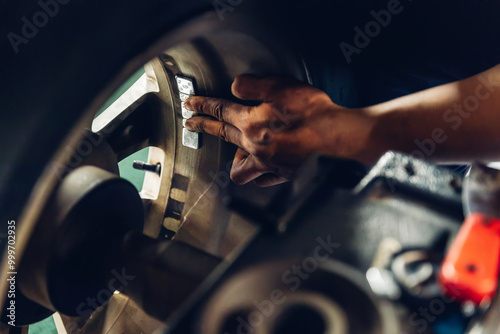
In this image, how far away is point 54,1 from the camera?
1.39 ft

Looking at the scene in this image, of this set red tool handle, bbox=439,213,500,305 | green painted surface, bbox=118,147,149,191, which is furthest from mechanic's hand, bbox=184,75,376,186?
green painted surface, bbox=118,147,149,191

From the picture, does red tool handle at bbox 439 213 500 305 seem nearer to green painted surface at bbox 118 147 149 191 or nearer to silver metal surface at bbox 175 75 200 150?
silver metal surface at bbox 175 75 200 150

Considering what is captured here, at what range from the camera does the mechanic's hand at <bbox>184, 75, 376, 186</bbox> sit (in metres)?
0.71

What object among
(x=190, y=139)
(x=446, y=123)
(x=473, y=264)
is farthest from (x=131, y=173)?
(x=473, y=264)

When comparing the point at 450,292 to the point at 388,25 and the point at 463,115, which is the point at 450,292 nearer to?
the point at 463,115

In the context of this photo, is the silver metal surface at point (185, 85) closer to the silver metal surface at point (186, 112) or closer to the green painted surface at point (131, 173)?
the silver metal surface at point (186, 112)

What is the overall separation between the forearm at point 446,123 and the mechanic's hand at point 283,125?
0.15ft

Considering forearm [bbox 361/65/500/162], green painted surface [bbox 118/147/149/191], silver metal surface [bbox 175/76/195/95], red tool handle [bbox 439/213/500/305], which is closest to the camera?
red tool handle [bbox 439/213/500/305]

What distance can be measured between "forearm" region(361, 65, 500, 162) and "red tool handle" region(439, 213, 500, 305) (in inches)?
13.7

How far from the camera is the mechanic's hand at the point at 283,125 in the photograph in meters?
0.71

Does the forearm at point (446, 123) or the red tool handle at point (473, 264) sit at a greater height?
the red tool handle at point (473, 264)

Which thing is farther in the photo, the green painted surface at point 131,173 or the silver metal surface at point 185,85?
the green painted surface at point 131,173

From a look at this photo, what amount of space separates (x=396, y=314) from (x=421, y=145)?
0.42 metres

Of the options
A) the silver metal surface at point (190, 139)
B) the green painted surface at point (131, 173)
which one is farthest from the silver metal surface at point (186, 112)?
the green painted surface at point (131, 173)
